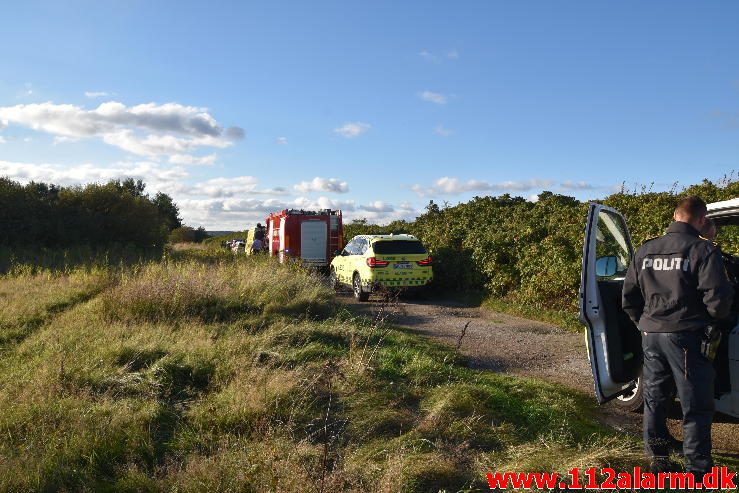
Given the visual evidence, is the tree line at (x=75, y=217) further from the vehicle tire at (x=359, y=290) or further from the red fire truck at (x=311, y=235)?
the vehicle tire at (x=359, y=290)

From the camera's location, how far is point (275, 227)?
72.5 feet

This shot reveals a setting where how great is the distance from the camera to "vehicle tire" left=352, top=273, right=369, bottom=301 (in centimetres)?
1444

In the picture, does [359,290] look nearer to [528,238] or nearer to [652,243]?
[528,238]

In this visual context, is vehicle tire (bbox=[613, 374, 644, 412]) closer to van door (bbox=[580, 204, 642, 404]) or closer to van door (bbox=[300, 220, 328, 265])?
van door (bbox=[580, 204, 642, 404])

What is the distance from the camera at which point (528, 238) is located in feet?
42.7

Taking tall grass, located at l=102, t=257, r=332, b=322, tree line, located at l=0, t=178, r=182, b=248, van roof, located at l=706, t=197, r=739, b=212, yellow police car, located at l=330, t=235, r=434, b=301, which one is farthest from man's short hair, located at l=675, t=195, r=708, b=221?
tree line, located at l=0, t=178, r=182, b=248

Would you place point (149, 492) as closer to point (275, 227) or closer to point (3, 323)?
point (3, 323)

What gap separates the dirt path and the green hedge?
90 cm

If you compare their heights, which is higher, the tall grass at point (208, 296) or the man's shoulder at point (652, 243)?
the man's shoulder at point (652, 243)

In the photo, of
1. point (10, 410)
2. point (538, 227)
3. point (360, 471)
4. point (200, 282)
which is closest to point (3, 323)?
point (200, 282)

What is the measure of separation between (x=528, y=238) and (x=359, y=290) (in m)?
4.37

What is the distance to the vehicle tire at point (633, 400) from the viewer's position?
5.52 metres

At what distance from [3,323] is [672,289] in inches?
379

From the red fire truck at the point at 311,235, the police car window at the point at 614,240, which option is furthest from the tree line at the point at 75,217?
the police car window at the point at 614,240
